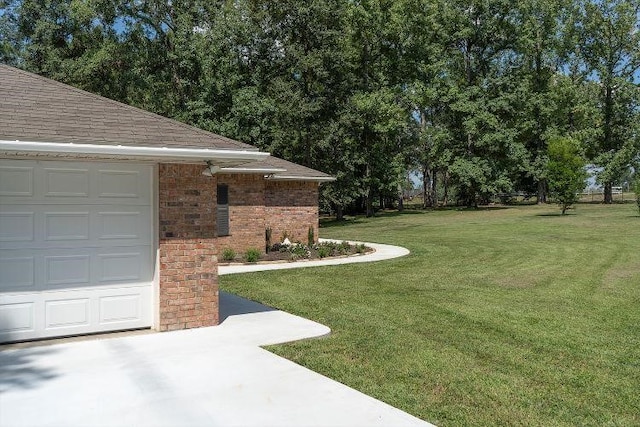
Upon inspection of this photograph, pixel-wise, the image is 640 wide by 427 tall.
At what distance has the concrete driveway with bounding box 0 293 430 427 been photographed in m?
4.68

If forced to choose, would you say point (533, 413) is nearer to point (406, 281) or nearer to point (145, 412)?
point (145, 412)

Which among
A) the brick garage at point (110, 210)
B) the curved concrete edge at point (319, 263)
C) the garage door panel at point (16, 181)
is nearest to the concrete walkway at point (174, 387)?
the brick garage at point (110, 210)

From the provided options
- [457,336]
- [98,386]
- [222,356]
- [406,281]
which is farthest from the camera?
[406,281]

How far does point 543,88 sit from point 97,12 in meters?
35.3

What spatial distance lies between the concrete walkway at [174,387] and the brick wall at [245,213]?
930 cm

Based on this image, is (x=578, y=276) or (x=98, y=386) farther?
(x=578, y=276)

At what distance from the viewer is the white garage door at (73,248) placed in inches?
274

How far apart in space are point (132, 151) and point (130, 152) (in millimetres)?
27

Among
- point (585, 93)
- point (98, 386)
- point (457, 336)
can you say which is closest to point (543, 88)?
point (585, 93)

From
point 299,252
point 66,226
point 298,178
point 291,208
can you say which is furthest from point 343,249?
point 66,226

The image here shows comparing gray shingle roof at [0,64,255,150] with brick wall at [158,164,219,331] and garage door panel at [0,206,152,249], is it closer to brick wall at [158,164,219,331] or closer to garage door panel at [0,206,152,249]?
brick wall at [158,164,219,331]

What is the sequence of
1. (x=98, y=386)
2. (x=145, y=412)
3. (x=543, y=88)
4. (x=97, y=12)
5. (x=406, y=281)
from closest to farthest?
(x=145, y=412), (x=98, y=386), (x=406, y=281), (x=97, y=12), (x=543, y=88)

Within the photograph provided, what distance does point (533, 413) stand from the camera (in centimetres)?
491

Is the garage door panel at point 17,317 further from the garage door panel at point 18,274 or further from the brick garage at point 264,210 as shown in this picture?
the brick garage at point 264,210
